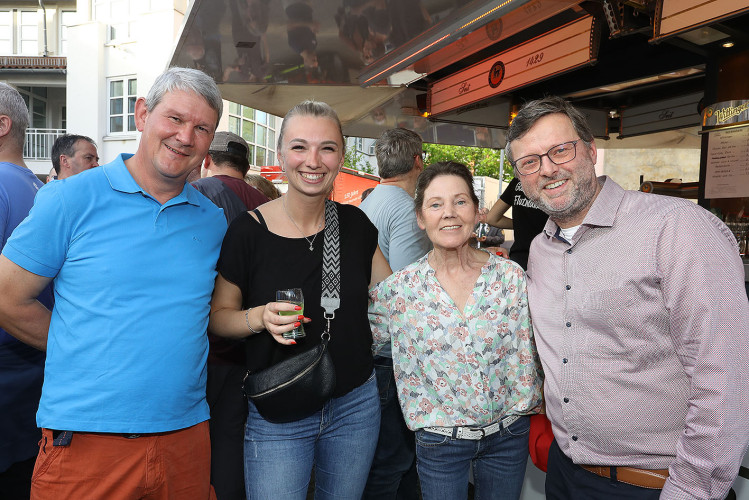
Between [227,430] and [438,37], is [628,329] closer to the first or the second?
[227,430]

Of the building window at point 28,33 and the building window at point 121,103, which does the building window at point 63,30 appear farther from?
the building window at point 121,103

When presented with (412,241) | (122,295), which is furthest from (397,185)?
(122,295)

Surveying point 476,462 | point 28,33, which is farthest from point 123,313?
point 28,33

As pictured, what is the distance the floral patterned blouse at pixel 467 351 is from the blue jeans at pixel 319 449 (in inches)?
8.2

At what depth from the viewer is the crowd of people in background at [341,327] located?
1.61 meters

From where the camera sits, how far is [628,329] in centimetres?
165

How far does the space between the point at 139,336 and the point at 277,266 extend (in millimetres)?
541

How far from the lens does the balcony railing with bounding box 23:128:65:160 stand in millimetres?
22312

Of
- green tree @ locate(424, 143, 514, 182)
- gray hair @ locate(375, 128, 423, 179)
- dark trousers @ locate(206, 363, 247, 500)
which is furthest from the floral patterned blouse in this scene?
green tree @ locate(424, 143, 514, 182)

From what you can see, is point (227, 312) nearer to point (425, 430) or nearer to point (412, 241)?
point (425, 430)

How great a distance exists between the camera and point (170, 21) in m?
17.5

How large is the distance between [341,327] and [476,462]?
84 cm

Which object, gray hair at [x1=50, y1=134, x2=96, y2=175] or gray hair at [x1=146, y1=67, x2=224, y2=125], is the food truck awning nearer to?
gray hair at [x1=50, y1=134, x2=96, y2=175]

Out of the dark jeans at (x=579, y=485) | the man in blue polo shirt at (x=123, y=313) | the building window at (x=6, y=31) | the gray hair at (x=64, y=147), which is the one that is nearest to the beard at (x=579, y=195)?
the dark jeans at (x=579, y=485)
